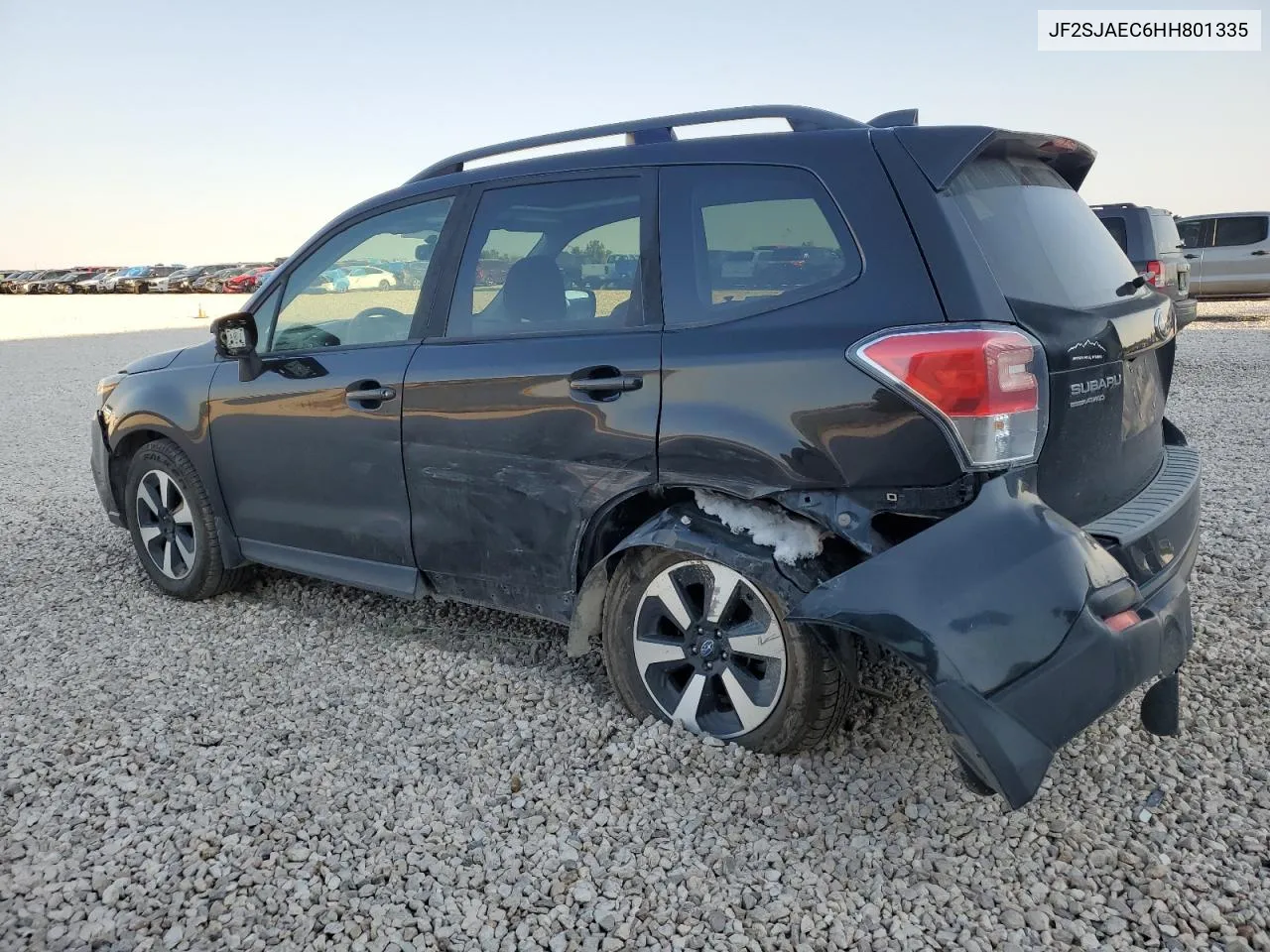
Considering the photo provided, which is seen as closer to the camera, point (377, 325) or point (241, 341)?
point (377, 325)

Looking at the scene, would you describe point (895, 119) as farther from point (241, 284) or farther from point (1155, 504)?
point (241, 284)

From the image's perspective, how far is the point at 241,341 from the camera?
14.0 ft

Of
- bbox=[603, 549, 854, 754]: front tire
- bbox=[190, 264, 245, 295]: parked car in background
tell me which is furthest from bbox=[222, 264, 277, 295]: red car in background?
bbox=[603, 549, 854, 754]: front tire

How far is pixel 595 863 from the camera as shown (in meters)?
2.66

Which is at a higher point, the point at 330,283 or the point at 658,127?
the point at 658,127

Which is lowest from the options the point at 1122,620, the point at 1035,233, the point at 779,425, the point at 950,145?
the point at 1122,620

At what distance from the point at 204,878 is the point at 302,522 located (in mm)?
1791

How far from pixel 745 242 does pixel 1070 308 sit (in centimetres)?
94

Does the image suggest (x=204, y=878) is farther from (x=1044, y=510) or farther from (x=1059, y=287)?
(x=1059, y=287)

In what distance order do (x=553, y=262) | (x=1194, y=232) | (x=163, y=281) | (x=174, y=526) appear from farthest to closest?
(x=163, y=281)
(x=1194, y=232)
(x=174, y=526)
(x=553, y=262)

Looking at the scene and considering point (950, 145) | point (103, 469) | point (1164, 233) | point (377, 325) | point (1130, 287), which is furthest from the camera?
point (1164, 233)

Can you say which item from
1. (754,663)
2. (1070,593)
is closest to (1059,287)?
(1070,593)

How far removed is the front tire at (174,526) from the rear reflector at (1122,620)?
3716 mm

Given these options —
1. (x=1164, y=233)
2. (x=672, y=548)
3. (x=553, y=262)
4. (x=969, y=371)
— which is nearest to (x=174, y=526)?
(x=553, y=262)
